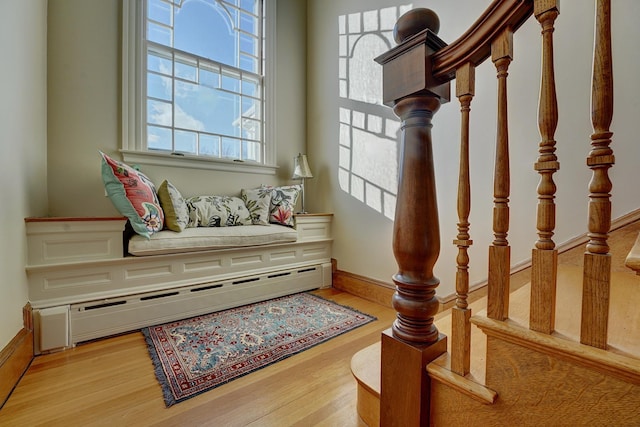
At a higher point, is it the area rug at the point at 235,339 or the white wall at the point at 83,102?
the white wall at the point at 83,102

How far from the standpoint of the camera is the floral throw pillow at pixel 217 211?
2258mm

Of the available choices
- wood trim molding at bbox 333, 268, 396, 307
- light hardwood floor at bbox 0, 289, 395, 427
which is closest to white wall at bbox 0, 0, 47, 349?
light hardwood floor at bbox 0, 289, 395, 427

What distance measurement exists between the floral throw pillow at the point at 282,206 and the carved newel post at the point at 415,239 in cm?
186

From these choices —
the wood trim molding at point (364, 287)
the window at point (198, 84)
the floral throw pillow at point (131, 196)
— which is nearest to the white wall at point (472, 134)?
the wood trim molding at point (364, 287)

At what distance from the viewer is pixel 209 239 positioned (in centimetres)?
196

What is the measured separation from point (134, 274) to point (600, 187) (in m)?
2.12

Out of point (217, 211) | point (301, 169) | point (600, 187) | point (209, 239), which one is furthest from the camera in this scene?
point (301, 169)

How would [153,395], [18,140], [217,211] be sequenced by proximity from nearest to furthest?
[153,395]
[18,140]
[217,211]

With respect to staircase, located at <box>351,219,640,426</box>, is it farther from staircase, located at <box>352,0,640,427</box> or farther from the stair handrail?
the stair handrail

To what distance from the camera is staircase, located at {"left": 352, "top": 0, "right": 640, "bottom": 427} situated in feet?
1.61

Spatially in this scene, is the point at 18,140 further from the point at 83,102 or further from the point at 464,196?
the point at 464,196

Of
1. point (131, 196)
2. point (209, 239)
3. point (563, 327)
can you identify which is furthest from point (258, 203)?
point (563, 327)

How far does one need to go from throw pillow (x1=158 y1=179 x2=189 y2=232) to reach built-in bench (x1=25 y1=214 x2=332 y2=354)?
2.9 inches

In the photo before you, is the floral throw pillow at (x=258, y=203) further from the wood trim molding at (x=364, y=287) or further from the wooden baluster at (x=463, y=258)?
the wooden baluster at (x=463, y=258)
